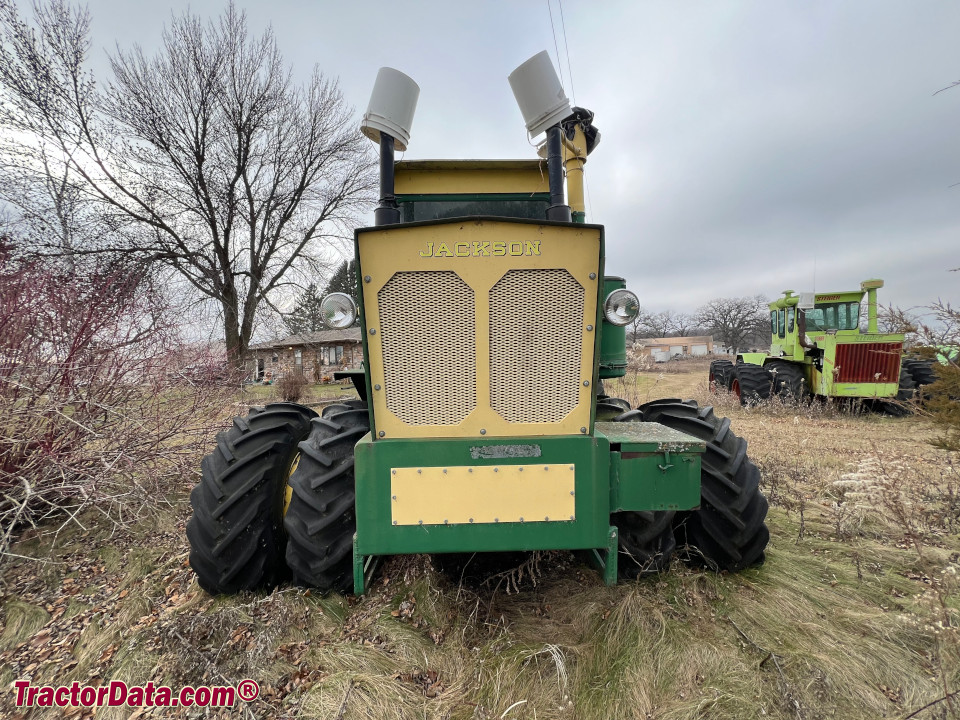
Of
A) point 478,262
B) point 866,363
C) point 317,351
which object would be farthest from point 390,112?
point 317,351

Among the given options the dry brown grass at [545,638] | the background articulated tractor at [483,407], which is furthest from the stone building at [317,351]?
the background articulated tractor at [483,407]

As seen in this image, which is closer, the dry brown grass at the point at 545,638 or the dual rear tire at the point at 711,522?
the dry brown grass at the point at 545,638

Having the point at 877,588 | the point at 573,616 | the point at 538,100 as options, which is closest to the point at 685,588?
the point at 573,616

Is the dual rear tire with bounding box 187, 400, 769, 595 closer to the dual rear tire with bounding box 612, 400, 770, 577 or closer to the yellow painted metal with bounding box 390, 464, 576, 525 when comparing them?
the dual rear tire with bounding box 612, 400, 770, 577

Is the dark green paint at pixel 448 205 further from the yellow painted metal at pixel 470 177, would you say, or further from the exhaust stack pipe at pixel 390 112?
the exhaust stack pipe at pixel 390 112

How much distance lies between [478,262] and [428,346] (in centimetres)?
40

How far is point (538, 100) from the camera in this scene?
219cm

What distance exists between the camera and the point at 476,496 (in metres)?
1.87

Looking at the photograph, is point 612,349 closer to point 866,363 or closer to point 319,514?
point 319,514

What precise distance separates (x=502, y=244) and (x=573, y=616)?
177 centimetres

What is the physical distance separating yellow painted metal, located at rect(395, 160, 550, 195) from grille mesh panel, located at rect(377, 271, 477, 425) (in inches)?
50.5

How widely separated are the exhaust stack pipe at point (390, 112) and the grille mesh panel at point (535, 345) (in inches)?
27.4

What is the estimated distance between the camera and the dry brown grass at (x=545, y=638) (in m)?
1.80

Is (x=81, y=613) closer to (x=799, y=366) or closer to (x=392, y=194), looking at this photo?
(x=392, y=194)
